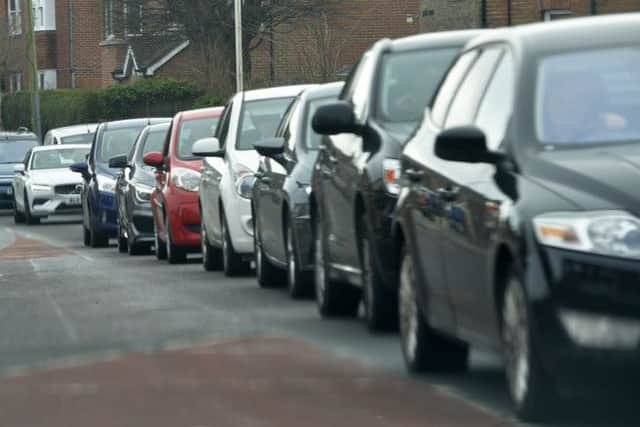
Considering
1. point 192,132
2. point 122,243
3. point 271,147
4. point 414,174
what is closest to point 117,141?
point 122,243

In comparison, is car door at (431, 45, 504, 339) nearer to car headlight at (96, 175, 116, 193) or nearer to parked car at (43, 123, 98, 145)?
car headlight at (96, 175, 116, 193)

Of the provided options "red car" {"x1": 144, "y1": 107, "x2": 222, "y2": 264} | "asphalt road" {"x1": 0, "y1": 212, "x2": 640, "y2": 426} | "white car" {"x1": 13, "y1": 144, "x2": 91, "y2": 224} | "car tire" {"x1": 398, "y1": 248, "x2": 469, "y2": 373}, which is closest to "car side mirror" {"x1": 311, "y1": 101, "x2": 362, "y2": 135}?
"asphalt road" {"x1": 0, "y1": 212, "x2": 640, "y2": 426}

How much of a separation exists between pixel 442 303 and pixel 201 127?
503 inches

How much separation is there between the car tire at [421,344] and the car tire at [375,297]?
1.30 m

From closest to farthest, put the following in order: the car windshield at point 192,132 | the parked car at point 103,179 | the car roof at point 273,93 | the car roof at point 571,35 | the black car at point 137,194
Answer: the car roof at point 571,35
the car roof at point 273,93
the car windshield at point 192,132
the black car at point 137,194
the parked car at point 103,179

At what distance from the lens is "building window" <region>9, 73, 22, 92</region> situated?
3278 inches

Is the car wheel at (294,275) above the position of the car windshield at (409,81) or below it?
below

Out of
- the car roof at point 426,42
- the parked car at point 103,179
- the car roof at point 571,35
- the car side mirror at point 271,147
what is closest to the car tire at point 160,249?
the parked car at point 103,179

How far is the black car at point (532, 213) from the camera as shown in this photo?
24.2ft

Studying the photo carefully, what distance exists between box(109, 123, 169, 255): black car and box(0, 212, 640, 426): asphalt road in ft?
20.8

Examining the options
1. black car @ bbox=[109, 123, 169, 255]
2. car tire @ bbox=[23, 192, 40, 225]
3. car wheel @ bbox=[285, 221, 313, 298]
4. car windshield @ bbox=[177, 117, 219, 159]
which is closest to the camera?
car wheel @ bbox=[285, 221, 313, 298]

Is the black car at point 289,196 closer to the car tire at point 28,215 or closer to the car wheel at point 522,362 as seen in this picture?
the car wheel at point 522,362

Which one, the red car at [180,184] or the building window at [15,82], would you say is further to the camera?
the building window at [15,82]

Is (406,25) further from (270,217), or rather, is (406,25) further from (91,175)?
(270,217)
